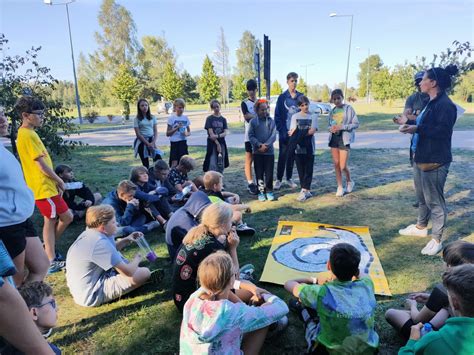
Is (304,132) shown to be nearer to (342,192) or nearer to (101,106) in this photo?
(342,192)

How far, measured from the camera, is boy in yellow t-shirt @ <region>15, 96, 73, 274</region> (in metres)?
3.17

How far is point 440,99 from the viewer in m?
3.75

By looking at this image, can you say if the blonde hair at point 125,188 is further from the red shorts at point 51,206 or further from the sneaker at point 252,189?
the sneaker at point 252,189

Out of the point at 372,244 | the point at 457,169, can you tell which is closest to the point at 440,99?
the point at 372,244

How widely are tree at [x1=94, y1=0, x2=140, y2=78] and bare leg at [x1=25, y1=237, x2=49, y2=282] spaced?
42.6 metres

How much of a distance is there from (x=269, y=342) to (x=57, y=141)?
6.35 m

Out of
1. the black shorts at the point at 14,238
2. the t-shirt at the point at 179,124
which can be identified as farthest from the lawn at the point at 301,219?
the t-shirt at the point at 179,124

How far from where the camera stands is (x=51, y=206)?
3.54 metres

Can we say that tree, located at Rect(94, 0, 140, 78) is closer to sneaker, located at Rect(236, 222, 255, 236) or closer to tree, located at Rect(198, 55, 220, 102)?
tree, located at Rect(198, 55, 220, 102)

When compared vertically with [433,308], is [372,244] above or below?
below

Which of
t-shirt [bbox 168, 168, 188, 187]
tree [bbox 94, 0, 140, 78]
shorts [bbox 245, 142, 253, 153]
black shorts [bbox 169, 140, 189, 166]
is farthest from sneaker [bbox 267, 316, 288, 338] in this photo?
tree [bbox 94, 0, 140, 78]

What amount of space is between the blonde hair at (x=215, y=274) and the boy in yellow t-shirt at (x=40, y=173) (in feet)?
7.42

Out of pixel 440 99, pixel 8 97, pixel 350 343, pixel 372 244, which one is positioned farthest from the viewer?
pixel 8 97

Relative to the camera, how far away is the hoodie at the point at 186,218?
131 inches
